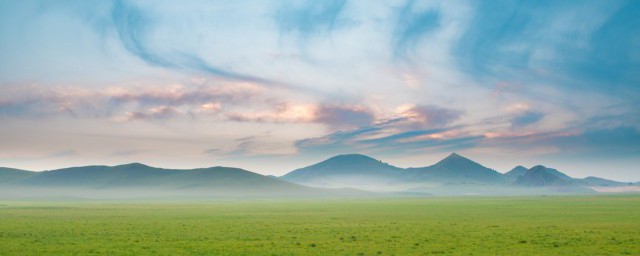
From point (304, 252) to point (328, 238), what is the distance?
8.90 meters

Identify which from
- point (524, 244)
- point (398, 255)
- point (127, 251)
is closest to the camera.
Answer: point (398, 255)

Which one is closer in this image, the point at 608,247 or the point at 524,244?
the point at 608,247

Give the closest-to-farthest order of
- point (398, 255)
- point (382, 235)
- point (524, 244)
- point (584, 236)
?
1. point (398, 255)
2. point (524, 244)
3. point (584, 236)
4. point (382, 235)

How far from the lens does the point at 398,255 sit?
3036cm

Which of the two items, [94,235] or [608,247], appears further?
[94,235]

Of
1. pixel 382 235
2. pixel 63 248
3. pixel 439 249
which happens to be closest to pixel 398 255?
pixel 439 249

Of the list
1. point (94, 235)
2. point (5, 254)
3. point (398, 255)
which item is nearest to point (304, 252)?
point (398, 255)

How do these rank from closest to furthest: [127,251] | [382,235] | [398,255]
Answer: [398,255] < [127,251] < [382,235]

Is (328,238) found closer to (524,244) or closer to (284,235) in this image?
(284,235)

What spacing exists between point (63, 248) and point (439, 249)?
25139 millimetres

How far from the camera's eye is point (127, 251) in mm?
32781

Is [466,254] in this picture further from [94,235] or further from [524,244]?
[94,235]

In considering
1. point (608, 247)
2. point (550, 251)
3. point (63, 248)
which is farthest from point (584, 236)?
point (63, 248)

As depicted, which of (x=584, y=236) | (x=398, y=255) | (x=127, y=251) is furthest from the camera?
(x=584, y=236)
